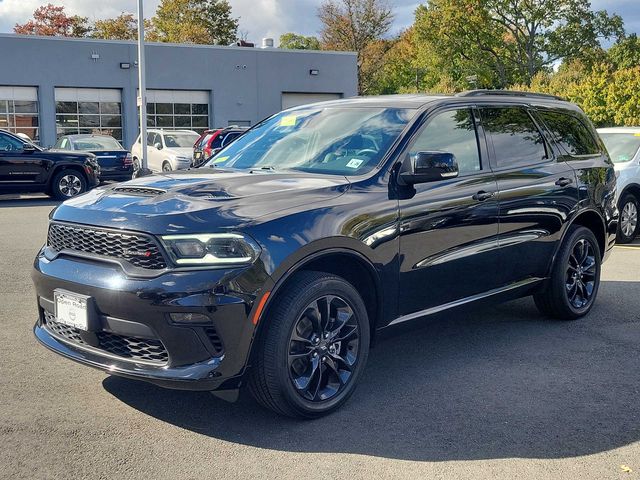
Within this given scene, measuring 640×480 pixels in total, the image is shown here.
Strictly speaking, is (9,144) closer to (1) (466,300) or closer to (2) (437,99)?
(2) (437,99)

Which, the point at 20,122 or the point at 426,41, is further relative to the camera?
the point at 426,41

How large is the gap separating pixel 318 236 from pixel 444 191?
1.21 meters

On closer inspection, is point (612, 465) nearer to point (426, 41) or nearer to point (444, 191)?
point (444, 191)

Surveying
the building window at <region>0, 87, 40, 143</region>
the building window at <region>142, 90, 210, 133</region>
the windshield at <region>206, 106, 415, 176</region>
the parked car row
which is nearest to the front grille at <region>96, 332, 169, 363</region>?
the windshield at <region>206, 106, 415, 176</region>

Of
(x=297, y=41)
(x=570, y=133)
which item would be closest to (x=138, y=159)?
(x=570, y=133)

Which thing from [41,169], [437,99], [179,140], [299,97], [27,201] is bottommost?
[27,201]

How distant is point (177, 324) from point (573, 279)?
3839 millimetres

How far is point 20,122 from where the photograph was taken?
31922 millimetres

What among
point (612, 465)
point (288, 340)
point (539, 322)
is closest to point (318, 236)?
point (288, 340)

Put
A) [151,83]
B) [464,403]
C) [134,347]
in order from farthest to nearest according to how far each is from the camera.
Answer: [151,83] < [464,403] < [134,347]

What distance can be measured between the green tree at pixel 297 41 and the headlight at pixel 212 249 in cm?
8657

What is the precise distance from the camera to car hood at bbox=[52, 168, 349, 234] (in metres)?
3.72

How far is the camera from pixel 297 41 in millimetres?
93750

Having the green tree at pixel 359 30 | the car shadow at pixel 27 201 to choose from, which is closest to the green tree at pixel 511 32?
the green tree at pixel 359 30
